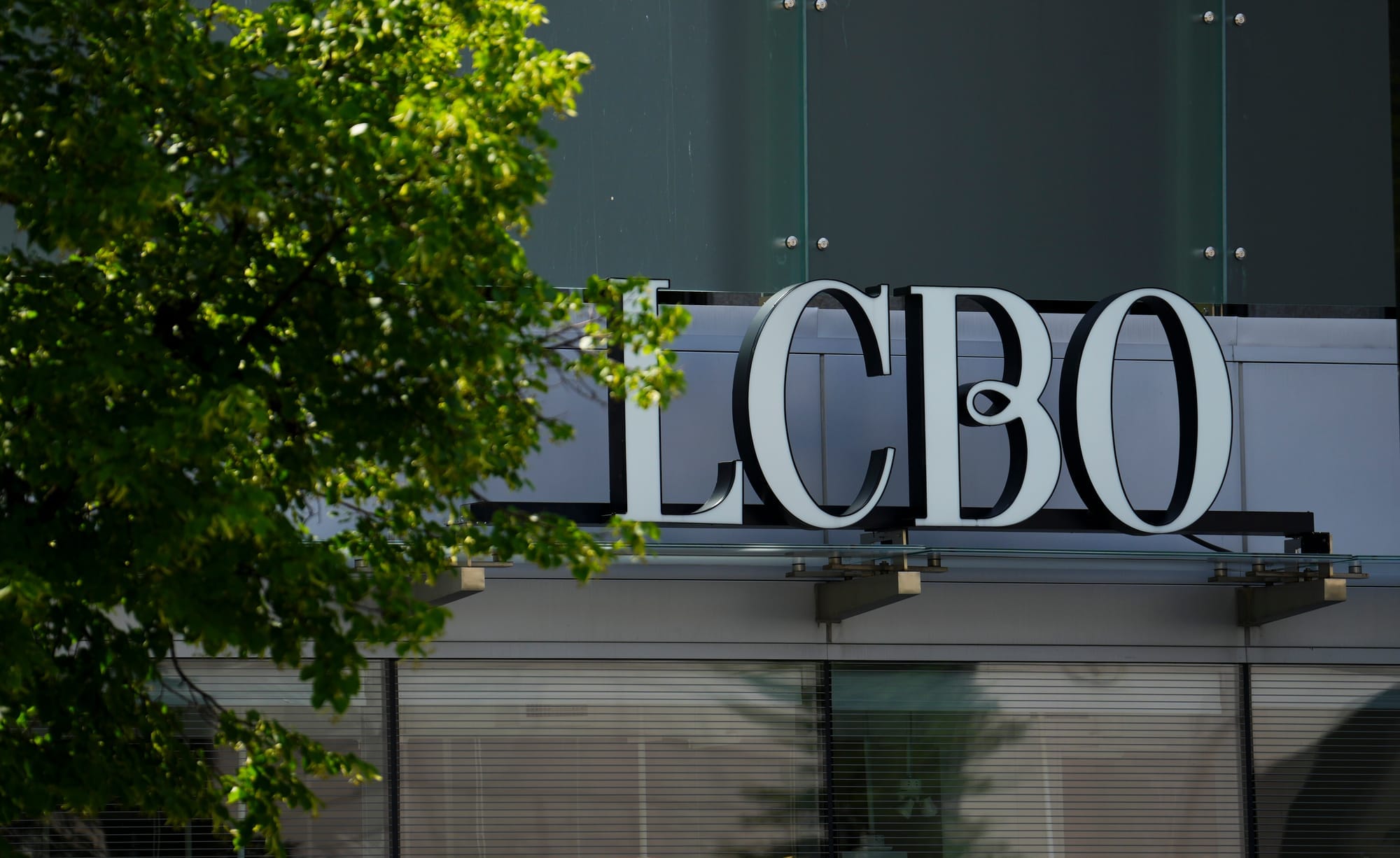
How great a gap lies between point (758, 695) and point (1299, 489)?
3.97 metres

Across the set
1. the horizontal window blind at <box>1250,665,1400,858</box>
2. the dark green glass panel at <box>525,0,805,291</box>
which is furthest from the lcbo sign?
the horizontal window blind at <box>1250,665,1400,858</box>

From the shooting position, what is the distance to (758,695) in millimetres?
10984

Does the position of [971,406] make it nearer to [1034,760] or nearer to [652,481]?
[652,481]

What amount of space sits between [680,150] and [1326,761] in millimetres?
5780

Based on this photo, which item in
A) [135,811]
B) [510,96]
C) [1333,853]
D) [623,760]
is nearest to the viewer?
[510,96]

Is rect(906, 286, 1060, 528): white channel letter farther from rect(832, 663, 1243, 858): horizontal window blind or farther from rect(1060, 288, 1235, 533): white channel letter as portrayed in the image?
rect(832, 663, 1243, 858): horizontal window blind

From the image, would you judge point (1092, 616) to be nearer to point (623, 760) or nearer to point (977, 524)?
point (977, 524)

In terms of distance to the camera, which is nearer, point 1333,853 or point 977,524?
point 977,524

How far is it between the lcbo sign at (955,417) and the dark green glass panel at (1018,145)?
3.78ft

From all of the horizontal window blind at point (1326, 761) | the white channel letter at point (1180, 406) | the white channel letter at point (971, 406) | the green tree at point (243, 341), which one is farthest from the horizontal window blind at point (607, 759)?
the green tree at point (243, 341)

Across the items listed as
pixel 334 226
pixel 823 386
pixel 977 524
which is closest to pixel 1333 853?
pixel 977 524

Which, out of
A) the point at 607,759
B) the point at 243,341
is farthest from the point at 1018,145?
the point at 243,341

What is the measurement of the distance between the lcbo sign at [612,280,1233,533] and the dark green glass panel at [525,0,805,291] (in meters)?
1.04

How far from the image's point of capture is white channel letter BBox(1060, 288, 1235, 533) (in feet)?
35.1
